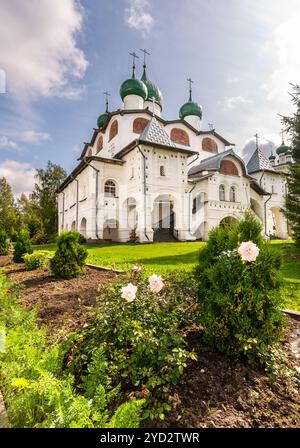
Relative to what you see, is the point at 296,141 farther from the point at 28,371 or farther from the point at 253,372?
the point at 28,371

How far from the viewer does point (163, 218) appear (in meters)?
20.3

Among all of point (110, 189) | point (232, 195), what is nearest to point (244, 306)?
point (110, 189)

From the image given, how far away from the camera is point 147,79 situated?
27438mm

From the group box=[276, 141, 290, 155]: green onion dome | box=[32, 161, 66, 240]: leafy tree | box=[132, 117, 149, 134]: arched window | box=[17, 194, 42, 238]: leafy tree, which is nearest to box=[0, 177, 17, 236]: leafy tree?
box=[17, 194, 42, 238]: leafy tree

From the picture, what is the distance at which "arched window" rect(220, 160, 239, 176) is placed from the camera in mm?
21312

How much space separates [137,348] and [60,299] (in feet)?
8.48

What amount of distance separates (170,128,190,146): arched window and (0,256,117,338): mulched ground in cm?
2129

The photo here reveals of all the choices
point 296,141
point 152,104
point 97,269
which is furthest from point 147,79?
point 97,269

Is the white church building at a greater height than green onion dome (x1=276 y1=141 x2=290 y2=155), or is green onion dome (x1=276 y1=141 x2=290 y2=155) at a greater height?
green onion dome (x1=276 y1=141 x2=290 y2=155)

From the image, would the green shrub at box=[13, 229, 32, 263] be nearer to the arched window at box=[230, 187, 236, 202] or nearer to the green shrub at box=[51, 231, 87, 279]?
the green shrub at box=[51, 231, 87, 279]

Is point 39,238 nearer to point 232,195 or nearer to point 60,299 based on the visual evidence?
point 232,195

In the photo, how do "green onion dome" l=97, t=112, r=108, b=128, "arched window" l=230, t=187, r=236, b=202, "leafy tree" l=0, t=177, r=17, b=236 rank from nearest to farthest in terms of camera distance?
"arched window" l=230, t=187, r=236, b=202 < "green onion dome" l=97, t=112, r=108, b=128 < "leafy tree" l=0, t=177, r=17, b=236

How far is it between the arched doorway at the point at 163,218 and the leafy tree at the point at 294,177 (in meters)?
8.79

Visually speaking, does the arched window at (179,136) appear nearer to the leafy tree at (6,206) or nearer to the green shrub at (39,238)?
the green shrub at (39,238)
